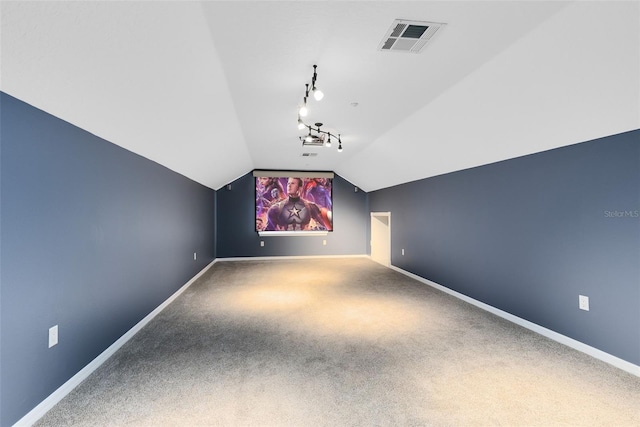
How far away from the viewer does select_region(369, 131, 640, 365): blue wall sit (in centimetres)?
248

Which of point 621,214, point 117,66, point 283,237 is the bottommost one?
point 283,237

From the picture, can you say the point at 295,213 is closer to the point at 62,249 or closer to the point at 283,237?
the point at 283,237

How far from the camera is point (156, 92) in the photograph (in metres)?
2.47

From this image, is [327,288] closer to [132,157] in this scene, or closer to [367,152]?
[367,152]

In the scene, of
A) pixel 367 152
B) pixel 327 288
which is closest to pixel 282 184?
pixel 367 152

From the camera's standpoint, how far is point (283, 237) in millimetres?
8375

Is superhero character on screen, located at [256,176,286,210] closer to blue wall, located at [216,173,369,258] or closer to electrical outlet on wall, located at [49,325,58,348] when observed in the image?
blue wall, located at [216,173,369,258]

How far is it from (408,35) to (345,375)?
248 centimetres

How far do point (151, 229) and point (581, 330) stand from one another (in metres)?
4.55

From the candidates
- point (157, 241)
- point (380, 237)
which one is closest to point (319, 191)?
point (380, 237)

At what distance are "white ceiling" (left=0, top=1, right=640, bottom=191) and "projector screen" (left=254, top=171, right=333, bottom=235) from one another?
4303mm

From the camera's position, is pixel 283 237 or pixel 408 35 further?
pixel 283 237

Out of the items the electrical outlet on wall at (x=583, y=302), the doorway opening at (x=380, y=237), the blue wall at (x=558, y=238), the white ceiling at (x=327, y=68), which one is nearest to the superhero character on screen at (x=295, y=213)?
the doorway opening at (x=380, y=237)

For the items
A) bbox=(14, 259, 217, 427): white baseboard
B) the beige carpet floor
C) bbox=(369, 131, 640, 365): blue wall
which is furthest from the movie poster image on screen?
bbox=(14, 259, 217, 427): white baseboard
